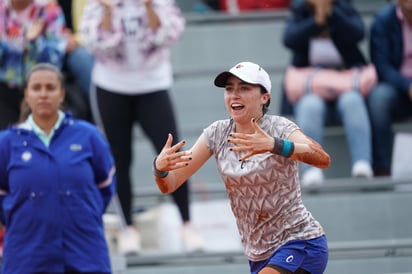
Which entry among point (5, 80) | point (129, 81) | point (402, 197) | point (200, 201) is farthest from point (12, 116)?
point (402, 197)

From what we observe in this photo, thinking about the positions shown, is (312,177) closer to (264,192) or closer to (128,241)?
(128,241)

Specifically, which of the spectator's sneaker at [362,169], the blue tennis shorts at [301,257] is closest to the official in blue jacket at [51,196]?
the blue tennis shorts at [301,257]

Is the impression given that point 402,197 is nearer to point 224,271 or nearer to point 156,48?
point 224,271

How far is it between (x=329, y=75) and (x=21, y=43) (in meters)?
2.30

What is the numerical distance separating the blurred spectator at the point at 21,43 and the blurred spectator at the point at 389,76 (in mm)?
2376

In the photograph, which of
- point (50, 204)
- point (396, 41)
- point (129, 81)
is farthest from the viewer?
point (396, 41)

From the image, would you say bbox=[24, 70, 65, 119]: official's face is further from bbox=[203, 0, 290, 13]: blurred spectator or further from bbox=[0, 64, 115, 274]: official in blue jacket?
bbox=[203, 0, 290, 13]: blurred spectator

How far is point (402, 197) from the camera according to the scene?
9.27 meters

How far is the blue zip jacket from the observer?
724 cm

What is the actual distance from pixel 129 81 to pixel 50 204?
1.71 metres

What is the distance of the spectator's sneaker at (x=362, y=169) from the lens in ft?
30.1

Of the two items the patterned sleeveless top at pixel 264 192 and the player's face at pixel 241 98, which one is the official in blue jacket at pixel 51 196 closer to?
the patterned sleeveless top at pixel 264 192

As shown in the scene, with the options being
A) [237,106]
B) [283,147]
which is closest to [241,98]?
[237,106]

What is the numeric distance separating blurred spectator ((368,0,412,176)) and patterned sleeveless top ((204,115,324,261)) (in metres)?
3.15
